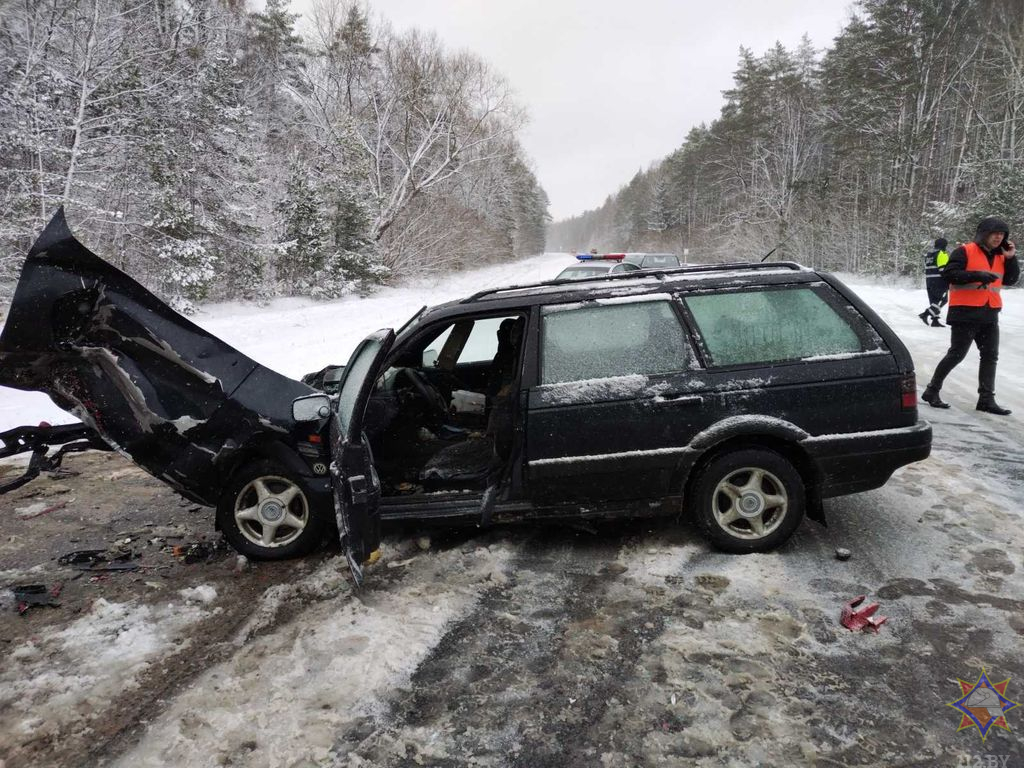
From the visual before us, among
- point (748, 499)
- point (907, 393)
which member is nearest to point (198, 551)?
point (748, 499)

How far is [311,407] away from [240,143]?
18.5m

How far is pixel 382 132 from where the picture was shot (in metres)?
27.2

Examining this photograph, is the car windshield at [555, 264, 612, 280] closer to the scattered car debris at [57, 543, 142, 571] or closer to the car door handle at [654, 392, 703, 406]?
the car door handle at [654, 392, 703, 406]

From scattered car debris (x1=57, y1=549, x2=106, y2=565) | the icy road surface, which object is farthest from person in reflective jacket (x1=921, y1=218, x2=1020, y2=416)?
scattered car debris (x1=57, y1=549, x2=106, y2=565)

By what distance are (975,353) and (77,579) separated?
36.0ft

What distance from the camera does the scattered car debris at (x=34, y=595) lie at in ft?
10.8

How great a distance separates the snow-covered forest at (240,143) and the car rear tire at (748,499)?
47.5 ft

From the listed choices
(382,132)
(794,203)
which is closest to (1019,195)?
(794,203)

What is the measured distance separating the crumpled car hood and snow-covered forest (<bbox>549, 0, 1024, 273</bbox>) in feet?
75.7

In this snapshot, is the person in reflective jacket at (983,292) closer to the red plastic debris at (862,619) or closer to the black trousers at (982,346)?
the black trousers at (982,346)

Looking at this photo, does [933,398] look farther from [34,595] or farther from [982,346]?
[34,595]

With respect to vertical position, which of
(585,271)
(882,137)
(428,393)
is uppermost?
(882,137)

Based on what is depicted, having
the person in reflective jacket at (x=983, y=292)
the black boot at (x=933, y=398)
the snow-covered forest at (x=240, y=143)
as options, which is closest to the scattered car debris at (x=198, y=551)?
the person in reflective jacket at (x=983, y=292)

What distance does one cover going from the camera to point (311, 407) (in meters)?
3.36
